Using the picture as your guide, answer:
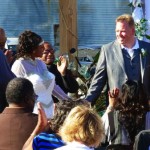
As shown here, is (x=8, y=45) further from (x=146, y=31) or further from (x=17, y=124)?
(x=17, y=124)

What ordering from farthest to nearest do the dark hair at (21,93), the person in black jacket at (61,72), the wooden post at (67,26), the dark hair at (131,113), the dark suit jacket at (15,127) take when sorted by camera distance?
the wooden post at (67,26) < the person in black jacket at (61,72) < the dark hair at (131,113) < the dark hair at (21,93) < the dark suit jacket at (15,127)

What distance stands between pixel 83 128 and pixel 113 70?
215cm

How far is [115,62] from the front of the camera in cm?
559

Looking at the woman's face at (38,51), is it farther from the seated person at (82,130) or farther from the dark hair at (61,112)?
the seated person at (82,130)

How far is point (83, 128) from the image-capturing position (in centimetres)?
349

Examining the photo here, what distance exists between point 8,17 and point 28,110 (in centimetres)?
442

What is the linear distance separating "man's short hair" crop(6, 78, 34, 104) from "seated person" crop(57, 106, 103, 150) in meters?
0.89

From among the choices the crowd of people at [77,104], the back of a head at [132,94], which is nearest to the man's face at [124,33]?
the crowd of people at [77,104]

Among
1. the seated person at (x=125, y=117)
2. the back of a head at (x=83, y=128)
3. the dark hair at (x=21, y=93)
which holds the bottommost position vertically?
the seated person at (x=125, y=117)

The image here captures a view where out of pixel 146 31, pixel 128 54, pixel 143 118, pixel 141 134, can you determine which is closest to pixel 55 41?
pixel 146 31

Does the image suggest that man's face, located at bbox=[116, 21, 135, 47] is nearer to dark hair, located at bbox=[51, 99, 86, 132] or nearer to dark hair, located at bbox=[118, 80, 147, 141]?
dark hair, located at bbox=[118, 80, 147, 141]

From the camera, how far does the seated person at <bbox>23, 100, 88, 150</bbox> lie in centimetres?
380

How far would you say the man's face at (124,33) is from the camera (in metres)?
5.56

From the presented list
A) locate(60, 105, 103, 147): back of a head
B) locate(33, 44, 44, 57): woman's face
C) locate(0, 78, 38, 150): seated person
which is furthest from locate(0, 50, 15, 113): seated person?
locate(60, 105, 103, 147): back of a head
